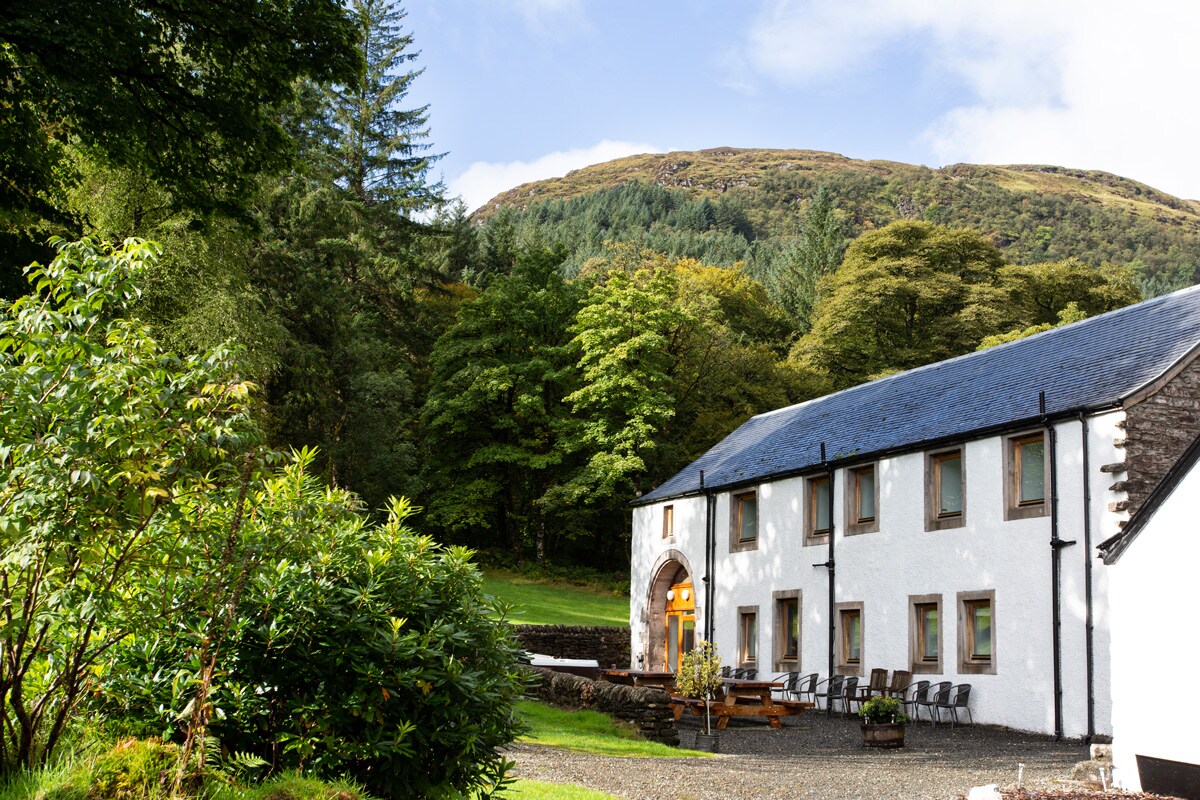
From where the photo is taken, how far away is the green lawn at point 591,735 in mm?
14867

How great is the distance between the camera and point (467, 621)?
268 inches

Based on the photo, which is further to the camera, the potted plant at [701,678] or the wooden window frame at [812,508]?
the wooden window frame at [812,508]

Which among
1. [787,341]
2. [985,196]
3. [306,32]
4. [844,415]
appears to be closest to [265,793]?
[306,32]

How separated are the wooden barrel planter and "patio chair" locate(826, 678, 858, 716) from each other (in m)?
4.04

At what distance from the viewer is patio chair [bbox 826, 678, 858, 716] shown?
21.4 m

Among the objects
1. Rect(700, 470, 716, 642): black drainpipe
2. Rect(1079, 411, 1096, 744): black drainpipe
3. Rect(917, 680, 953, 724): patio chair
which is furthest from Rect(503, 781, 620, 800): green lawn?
Rect(700, 470, 716, 642): black drainpipe

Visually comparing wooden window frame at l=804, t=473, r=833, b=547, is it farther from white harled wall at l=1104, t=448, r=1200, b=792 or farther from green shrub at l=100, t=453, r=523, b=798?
green shrub at l=100, t=453, r=523, b=798

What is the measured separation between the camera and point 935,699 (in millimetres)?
19812

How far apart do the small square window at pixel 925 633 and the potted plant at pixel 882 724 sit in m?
4.15

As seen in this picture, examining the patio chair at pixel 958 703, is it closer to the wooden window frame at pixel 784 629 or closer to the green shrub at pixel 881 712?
the green shrub at pixel 881 712

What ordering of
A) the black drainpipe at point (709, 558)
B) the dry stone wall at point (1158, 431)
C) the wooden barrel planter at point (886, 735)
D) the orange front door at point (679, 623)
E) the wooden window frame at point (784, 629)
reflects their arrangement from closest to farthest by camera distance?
the wooden barrel planter at point (886, 735) < the dry stone wall at point (1158, 431) < the wooden window frame at point (784, 629) < the black drainpipe at point (709, 558) < the orange front door at point (679, 623)

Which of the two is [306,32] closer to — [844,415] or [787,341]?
[844,415]

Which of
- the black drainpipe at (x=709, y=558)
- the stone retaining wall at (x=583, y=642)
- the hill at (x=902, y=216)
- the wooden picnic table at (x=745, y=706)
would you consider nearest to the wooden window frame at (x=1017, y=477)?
the wooden picnic table at (x=745, y=706)

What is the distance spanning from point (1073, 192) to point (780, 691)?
167 meters
